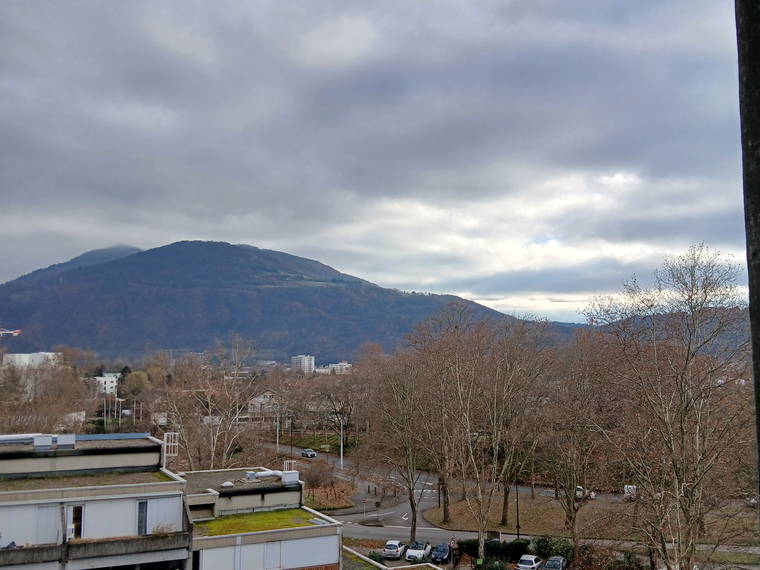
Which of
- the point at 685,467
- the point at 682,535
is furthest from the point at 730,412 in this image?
the point at 682,535

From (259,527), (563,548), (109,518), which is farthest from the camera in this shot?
(563,548)

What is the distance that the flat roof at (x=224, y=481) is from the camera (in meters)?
25.7

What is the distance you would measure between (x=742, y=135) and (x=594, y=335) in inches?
1485

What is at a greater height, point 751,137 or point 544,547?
point 751,137

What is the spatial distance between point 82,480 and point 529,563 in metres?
20.9

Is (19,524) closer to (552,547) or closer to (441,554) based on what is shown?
(441,554)

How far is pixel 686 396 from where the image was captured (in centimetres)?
2083

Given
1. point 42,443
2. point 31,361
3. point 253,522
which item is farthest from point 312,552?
point 31,361

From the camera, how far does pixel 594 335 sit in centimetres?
3762

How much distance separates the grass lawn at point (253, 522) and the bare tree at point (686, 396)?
463 inches

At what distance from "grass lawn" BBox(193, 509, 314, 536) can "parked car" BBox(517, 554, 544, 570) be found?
40.6 feet

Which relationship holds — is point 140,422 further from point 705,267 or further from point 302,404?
point 705,267

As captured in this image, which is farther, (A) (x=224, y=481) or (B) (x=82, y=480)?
(A) (x=224, y=481)

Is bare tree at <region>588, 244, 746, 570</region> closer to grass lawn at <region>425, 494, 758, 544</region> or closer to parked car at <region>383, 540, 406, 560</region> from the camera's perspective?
grass lawn at <region>425, 494, 758, 544</region>
